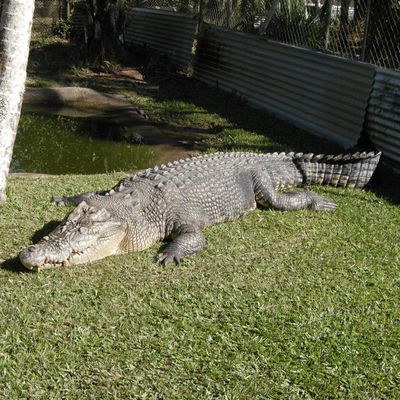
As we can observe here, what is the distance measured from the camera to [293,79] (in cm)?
995

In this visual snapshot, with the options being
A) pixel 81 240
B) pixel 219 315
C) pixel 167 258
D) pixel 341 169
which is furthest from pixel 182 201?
pixel 341 169

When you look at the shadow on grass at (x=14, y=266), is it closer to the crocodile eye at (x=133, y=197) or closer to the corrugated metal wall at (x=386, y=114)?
the crocodile eye at (x=133, y=197)

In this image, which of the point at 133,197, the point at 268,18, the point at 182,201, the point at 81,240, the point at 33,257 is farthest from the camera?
the point at 268,18

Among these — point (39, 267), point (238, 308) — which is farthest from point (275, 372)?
point (39, 267)

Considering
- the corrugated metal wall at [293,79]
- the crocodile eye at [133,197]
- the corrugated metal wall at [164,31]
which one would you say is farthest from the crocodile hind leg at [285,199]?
the corrugated metal wall at [164,31]

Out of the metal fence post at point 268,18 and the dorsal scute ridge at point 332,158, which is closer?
the dorsal scute ridge at point 332,158

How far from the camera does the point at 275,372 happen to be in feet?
11.5

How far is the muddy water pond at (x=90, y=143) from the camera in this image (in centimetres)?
810

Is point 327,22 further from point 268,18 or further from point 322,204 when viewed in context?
point 322,204

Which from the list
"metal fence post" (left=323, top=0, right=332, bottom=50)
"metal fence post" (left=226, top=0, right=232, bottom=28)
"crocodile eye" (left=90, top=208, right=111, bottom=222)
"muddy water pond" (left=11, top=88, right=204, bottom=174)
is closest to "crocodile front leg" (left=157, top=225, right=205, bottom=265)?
"crocodile eye" (left=90, top=208, right=111, bottom=222)

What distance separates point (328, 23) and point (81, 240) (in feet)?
20.9

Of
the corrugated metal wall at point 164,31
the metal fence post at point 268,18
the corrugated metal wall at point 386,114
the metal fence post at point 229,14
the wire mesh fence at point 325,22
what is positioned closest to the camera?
the corrugated metal wall at point 386,114

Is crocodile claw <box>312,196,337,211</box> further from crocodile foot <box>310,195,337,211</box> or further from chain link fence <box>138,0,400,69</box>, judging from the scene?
chain link fence <box>138,0,400,69</box>

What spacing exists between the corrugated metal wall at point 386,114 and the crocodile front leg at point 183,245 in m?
3.63
